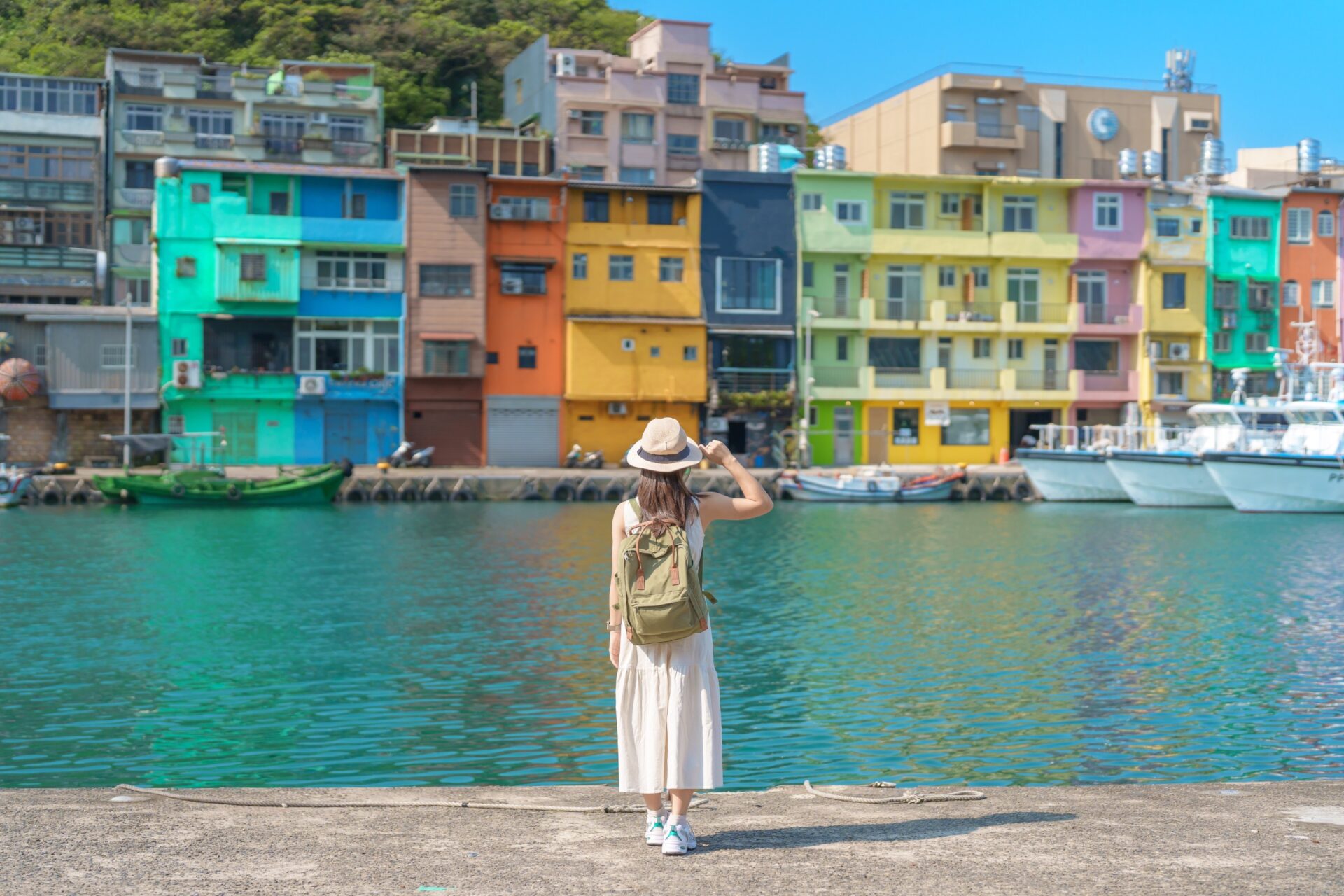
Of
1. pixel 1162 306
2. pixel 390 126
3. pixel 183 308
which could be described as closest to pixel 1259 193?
pixel 1162 306

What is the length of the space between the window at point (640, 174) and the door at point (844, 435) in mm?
13768

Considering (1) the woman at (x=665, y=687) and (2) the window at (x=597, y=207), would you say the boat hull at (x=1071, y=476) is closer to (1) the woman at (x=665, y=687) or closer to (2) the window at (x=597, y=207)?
(2) the window at (x=597, y=207)

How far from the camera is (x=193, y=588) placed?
26.7m

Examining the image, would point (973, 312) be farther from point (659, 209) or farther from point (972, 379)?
point (659, 209)

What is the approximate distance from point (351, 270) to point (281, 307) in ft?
9.62

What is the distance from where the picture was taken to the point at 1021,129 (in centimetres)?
7194

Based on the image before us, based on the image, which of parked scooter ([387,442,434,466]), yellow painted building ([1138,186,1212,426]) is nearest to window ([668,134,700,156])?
yellow painted building ([1138,186,1212,426])

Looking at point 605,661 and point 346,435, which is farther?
point 346,435

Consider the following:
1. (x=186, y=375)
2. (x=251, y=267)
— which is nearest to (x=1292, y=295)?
(x=251, y=267)

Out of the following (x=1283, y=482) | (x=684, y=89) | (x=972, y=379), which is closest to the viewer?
(x=1283, y=482)

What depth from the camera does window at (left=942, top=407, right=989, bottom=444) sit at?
6191 cm

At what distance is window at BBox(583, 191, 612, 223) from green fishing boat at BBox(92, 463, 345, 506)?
1566 cm

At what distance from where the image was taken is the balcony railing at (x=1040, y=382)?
205 ft

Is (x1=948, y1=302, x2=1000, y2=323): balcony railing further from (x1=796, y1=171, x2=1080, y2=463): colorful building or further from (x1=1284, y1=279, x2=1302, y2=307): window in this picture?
(x1=1284, y1=279, x2=1302, y2=307): window
